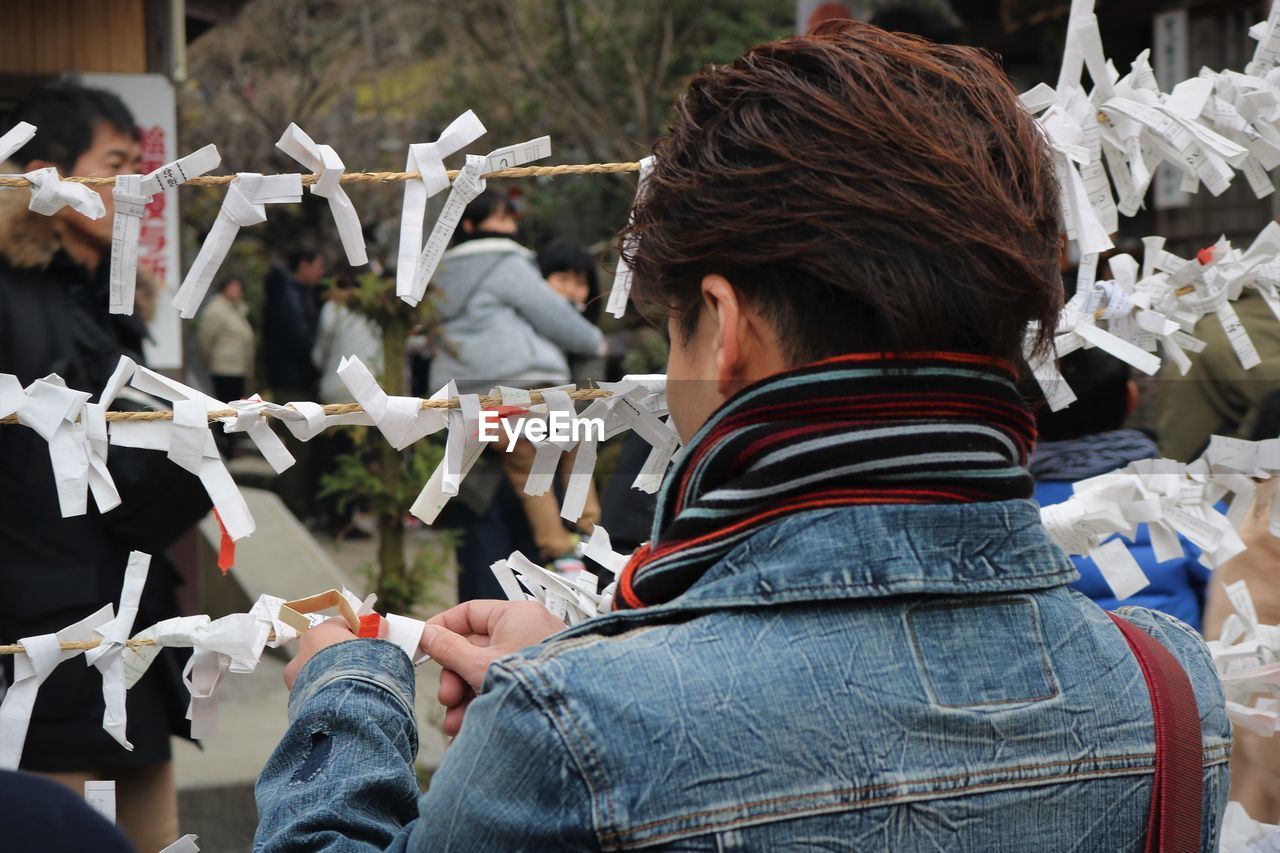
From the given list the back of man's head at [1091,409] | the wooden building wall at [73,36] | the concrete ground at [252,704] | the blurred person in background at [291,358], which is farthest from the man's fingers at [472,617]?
the blurred person in background at [291,358]

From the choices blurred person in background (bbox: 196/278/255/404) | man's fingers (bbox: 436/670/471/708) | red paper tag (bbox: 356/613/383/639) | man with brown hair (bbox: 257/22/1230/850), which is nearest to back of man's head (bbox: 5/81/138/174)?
red paper tag (bbox: 356/613/383/639)

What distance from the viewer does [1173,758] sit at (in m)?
1.01

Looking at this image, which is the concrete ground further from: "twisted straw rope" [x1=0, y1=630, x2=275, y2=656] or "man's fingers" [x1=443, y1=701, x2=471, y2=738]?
"man's fingers" [x1=443, y1=701, x2=471, y2=738]

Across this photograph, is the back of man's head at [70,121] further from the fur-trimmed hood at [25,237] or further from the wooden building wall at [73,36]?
the wooden building wall at [73,36]

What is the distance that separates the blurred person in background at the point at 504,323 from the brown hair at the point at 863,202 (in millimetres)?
3370

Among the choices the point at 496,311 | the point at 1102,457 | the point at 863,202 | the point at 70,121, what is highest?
the point at 863,202

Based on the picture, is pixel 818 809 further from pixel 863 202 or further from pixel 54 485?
pixel 54 485

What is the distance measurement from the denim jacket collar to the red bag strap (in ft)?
0.55

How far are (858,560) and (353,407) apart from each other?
72cm

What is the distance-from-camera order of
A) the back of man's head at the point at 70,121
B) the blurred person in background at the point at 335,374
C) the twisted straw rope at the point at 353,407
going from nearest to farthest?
the twisted straw rope at the point at 353,407
the back of man's head at the point at 70,121
the blurred person in background at the point at 335,374

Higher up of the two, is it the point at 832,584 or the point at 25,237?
the point at 832,584

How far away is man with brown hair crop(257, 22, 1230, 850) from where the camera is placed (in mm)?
879

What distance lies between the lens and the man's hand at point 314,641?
1.22m

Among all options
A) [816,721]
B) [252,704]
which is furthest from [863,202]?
[252,704]
